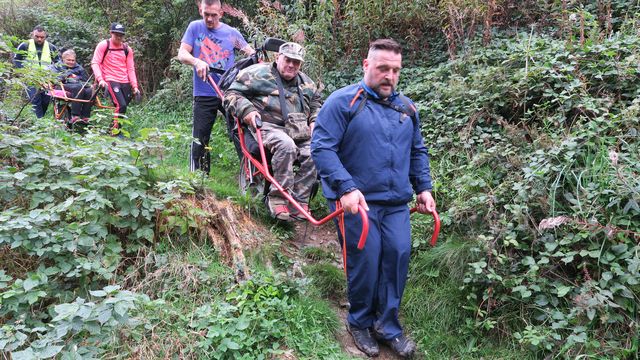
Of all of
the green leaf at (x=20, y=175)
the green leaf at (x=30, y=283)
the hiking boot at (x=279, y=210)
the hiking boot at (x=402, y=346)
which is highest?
the green leaf at (x=20, y=175)

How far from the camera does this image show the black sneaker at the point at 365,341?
348 centimetres

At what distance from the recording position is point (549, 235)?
11.8 feet

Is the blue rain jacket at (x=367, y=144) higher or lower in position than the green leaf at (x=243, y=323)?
higher

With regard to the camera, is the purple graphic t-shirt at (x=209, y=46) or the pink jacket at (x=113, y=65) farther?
the pink jacket at (x=113, y=65)

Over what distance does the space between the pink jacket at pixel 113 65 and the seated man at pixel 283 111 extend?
361 cm

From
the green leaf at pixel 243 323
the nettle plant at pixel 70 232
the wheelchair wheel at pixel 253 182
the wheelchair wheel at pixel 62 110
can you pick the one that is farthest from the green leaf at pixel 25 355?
the wheelchair wheel at pixel 62 110

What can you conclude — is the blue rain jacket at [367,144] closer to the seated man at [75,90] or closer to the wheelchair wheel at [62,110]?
the seated man at [75,90]

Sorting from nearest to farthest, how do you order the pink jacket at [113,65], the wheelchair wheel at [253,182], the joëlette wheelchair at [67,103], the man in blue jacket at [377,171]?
the man in blue jacket at [377,171] < the wheelchair wheel at [253,182] < the pink jacket at [113,65] < the joëlette wheelchair at [67,103]

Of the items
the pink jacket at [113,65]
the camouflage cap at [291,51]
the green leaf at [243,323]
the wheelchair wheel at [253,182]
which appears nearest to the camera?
Result: the green leaf at [243,323]

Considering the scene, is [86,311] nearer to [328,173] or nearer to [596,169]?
[328,173]

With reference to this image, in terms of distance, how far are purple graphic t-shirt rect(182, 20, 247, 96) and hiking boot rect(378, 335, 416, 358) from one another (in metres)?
3.64

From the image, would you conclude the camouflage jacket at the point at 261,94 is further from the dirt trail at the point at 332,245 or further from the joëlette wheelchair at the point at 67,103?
the joëlette wheelchair at the point at 67,103

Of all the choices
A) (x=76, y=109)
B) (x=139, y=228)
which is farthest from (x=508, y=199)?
(x=76, y=109)

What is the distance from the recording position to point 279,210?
4.74 metres
